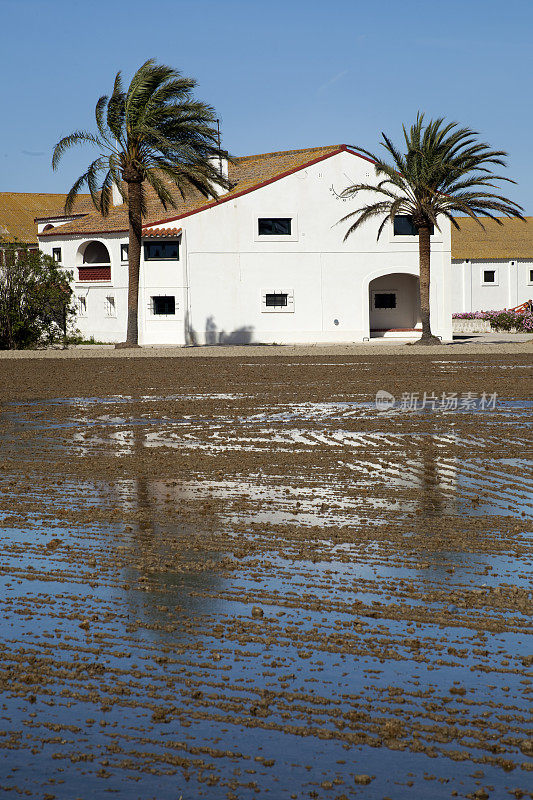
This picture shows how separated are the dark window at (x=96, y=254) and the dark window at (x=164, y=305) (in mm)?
8535

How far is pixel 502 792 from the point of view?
359 centimetres

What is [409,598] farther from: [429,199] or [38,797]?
[429,199]

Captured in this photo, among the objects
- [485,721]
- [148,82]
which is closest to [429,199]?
[148,82]

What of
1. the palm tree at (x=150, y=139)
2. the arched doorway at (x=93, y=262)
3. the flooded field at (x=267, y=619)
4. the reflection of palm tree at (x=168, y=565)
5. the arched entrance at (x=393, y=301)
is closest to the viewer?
the flooded field at (x=267, y=619)

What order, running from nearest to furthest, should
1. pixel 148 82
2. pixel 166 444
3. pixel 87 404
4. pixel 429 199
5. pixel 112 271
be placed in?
pixel 166 444, pixel 87 404, pixel 148 82, pixel 429 199, pixel 112 271

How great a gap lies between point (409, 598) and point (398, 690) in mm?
1337

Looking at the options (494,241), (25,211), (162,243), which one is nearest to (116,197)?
(162,243)

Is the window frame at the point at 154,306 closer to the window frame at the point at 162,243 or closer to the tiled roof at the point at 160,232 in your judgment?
the window frame at the point at 162,243

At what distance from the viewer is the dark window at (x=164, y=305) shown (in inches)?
1721

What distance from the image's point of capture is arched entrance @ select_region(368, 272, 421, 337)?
157ft

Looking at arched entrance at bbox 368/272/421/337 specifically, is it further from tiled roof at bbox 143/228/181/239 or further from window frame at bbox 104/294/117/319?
window frame at bbox 104/294/117/319

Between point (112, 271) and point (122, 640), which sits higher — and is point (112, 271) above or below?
above

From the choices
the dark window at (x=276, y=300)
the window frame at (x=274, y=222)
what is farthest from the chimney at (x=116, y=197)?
the dark window at (x=276, y=300)

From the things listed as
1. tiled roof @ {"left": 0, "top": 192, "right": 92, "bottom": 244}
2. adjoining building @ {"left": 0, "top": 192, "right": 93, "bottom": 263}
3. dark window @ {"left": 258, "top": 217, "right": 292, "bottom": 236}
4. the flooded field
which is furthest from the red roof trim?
the flooded field
